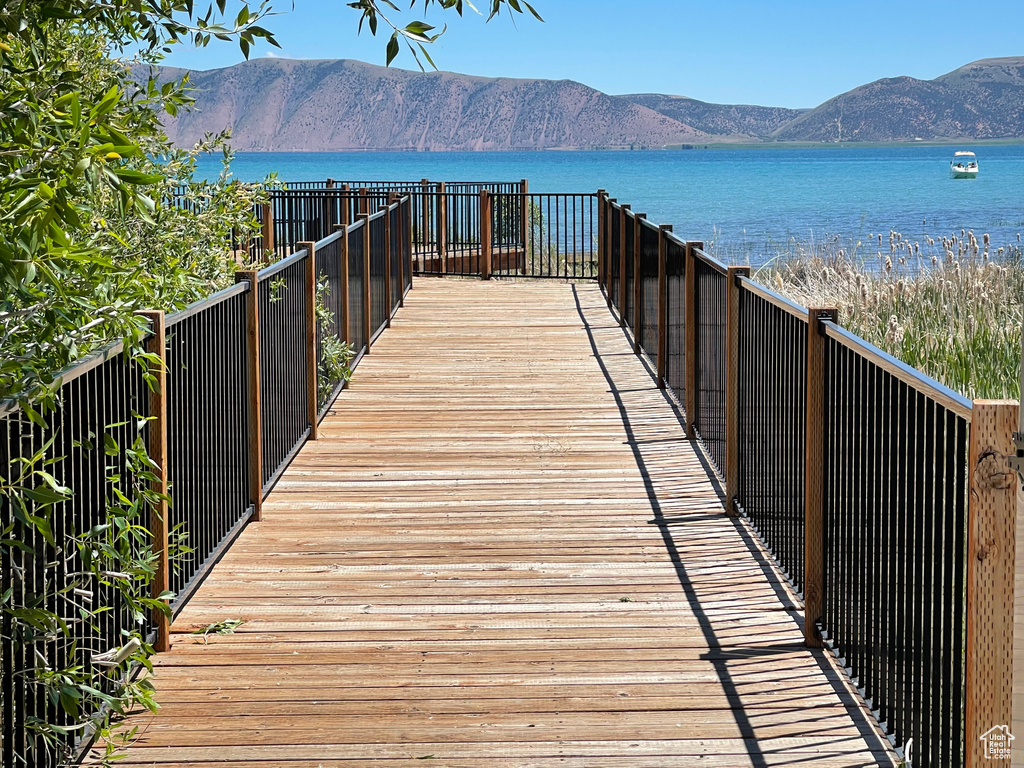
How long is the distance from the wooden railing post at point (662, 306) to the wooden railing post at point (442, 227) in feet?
35.4

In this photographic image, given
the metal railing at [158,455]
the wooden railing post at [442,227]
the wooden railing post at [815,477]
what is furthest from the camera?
the wooden railing post at [442,227]

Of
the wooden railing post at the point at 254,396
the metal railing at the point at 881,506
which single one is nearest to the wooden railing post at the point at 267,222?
the wooden railing post at the point at 254,396

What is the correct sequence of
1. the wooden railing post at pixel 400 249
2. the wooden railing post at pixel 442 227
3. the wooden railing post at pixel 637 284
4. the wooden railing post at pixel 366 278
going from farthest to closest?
the wooden railing post at pixel 442 227 → the wooden railing post at pixel 400 249 → the wooden railing post at pixel 637 284 → the wooden railing post at pixel 366 278

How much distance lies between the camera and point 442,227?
888 inches

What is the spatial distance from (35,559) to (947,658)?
2619 mm

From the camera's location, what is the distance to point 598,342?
551 inches

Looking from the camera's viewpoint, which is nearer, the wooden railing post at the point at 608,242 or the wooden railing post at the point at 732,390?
the wooden railing post at the point at 732,390

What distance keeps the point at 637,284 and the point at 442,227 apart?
998cm

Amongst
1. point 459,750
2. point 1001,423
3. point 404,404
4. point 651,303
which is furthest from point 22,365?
point 651,303

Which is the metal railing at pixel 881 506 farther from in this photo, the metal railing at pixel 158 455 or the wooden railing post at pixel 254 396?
the wooden railing post at pixel 254 396

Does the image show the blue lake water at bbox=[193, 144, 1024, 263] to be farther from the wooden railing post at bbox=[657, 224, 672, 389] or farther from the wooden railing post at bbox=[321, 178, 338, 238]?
the wooden railing post at bbox=[657, 224, 672, 389]

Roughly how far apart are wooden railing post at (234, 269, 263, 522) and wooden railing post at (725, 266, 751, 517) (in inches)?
106

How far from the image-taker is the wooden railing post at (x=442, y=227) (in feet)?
71.3

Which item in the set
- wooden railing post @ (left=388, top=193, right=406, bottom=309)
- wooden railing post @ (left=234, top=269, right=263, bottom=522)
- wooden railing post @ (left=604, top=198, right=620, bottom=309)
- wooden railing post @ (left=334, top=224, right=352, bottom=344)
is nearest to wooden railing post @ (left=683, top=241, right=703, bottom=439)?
wooden railing post @ (left=334, top=224, right=352, bottom=344)
